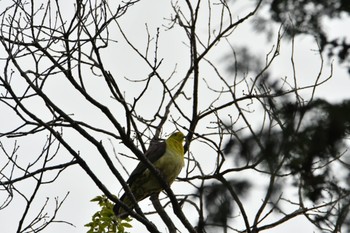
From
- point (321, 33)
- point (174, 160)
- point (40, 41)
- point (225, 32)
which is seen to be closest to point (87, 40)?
point (40, 41)

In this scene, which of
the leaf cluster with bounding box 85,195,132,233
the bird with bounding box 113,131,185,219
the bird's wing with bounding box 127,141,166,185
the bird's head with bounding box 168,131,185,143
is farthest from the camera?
the bird's head with bounding box 168,131,185,143

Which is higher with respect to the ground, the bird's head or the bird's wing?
the bird's head

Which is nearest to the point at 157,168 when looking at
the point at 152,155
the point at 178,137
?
the point at 152,155

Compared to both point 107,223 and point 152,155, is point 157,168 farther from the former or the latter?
point 107,223

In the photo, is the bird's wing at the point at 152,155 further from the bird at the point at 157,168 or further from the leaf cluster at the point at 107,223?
the leaf cluster at the point at 107,223

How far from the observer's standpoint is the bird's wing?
709 cm

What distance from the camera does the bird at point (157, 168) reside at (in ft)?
22.7

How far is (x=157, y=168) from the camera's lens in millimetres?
6820

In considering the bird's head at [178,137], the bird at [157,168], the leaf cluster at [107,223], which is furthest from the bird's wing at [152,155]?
the leaf cluster at [107,223]

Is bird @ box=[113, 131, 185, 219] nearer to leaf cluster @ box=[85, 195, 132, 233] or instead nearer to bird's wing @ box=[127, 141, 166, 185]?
bird's wing @ box=[127, 141, 166, 185]

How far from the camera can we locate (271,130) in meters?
2.54

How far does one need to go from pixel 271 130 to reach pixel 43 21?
389 cm

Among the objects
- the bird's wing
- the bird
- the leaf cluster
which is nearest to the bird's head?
the bird

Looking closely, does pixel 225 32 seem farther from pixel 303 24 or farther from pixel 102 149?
pixel 303 24
